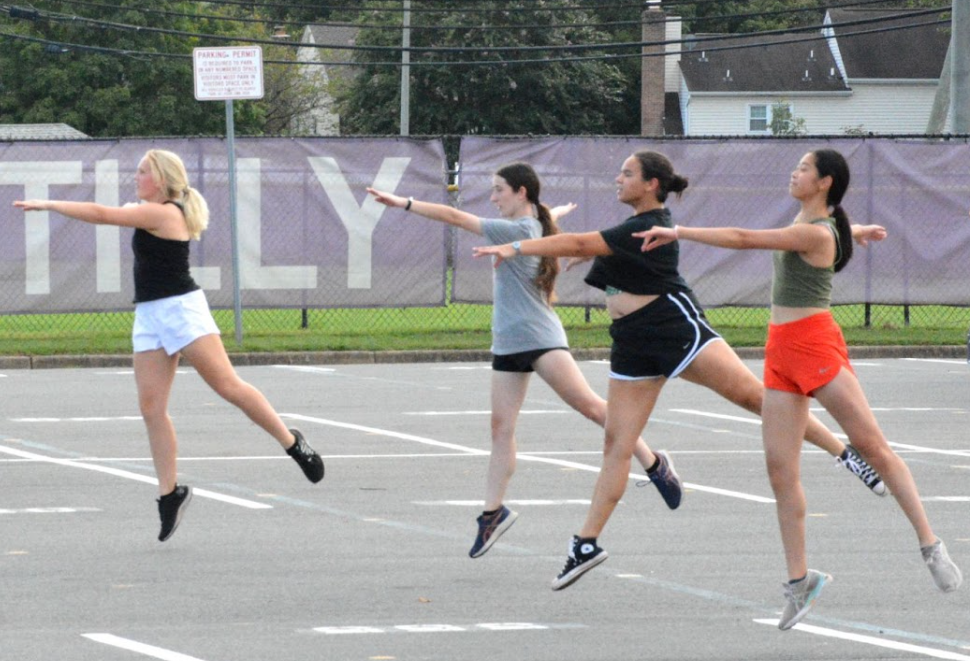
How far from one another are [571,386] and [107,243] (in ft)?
37.9

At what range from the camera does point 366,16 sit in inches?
2389

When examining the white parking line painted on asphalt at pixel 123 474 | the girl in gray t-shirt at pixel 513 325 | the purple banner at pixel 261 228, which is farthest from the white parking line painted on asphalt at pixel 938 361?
the girl in gray t-shirt at pixel 513 325

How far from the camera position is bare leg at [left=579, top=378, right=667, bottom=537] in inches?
273

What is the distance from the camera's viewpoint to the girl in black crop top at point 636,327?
6898 mm

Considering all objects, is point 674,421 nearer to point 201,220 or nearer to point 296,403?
point 296,403

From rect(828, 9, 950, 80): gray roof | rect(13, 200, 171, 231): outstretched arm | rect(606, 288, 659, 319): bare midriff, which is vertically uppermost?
rect(828, 9, 950, 80): gray roof

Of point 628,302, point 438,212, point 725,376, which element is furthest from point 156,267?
point 725,376

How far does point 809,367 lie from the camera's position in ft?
21.3

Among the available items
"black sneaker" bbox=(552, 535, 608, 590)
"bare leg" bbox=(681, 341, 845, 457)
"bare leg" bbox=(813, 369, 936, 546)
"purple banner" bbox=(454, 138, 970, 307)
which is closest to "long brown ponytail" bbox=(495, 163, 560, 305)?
"bare leg" bbox=(681, 341, 845, 457)

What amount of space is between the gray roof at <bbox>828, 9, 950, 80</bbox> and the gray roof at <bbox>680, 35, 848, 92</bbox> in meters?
0.86

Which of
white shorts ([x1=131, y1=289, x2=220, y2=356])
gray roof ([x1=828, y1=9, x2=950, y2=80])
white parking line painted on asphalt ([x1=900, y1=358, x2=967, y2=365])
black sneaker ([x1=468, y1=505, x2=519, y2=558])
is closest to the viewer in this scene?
black sneaker ([x1=468, y1=505, x2=519, y2=558])

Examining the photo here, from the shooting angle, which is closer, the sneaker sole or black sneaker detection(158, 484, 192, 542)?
Answer: the sneaker sole

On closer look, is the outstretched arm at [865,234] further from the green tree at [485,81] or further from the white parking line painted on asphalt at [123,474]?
the green tree at [485,81]

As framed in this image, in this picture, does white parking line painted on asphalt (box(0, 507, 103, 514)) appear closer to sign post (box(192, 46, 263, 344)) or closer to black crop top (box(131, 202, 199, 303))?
black crop top (box(131, 202, 199, 303))
